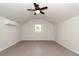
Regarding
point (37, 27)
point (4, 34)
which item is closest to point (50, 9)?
point (4, 34)

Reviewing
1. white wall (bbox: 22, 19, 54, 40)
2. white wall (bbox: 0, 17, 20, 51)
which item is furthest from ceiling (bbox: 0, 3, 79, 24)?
white wall (bbox: 22, 19, 54, 40)

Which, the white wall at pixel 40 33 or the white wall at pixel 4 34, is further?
the white wall at pixel 40 33

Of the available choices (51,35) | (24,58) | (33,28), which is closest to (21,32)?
(33,28)

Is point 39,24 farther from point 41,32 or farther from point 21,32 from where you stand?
point 21,32

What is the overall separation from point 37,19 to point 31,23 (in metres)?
0.72

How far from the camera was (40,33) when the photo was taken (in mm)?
9281

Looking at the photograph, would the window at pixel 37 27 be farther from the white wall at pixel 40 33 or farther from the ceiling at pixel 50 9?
the ceiling at pixel 50 9

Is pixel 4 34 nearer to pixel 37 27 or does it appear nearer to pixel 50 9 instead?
pixel 50 9

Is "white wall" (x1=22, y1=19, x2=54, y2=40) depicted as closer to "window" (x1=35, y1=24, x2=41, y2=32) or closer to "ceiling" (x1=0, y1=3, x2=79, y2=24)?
"window" (x1=35, y1=24, x2=41, y2=32)

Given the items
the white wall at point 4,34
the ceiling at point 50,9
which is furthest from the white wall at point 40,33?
the ceiling at point 50,9

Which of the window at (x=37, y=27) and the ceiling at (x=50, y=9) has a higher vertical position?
the ceiling at (x=50, y=9)

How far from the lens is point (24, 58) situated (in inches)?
23.9

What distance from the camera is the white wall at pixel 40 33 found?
30.4 feet

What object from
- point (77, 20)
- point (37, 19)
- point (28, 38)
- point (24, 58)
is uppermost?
point (37, 19)
